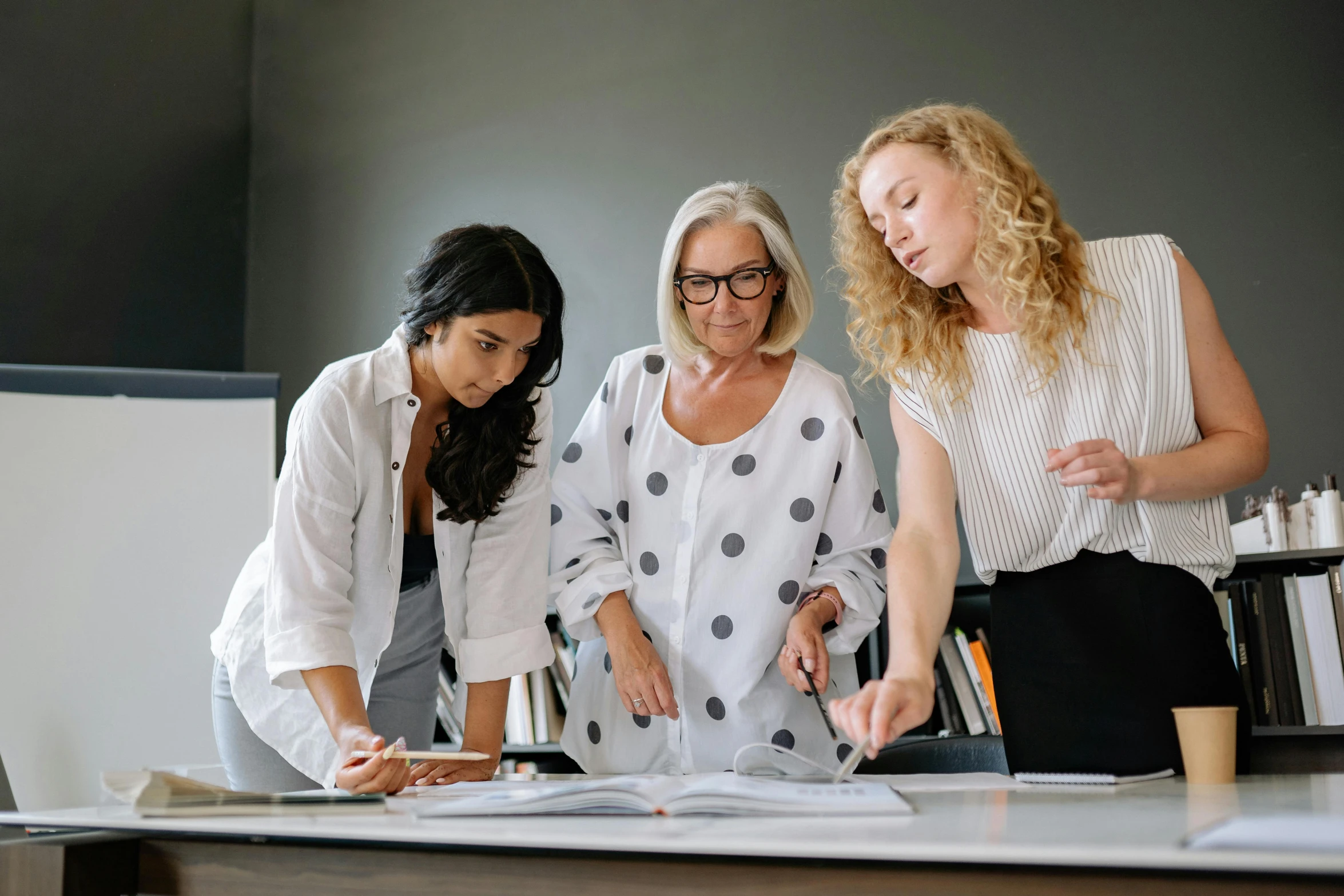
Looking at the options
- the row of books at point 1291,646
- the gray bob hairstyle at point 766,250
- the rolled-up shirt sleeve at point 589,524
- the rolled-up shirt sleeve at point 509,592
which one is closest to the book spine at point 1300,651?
the row of books at point 1291,646

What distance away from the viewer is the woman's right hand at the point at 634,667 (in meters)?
1.68

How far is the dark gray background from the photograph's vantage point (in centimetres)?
263

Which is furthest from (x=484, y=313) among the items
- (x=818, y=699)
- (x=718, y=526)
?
(x=818, y=699)

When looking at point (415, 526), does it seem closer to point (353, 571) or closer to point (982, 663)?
point (353, 571)

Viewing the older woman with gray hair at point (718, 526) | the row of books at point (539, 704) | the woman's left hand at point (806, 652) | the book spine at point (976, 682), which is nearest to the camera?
the woman's left hand at point (806, 652)

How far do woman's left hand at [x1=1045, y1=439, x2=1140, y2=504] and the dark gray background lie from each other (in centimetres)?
163

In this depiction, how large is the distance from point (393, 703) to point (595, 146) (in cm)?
212

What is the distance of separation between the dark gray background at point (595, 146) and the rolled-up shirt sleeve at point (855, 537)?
44.1 inches

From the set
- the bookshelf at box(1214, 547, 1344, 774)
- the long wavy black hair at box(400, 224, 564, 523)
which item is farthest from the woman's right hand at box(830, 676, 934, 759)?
the bookshelf at box(1214, 547, 1344, 774)

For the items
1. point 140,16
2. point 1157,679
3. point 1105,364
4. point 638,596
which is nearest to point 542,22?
point 140,16

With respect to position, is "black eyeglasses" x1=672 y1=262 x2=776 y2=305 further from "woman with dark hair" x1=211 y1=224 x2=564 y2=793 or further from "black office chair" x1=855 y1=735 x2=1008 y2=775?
"black office chair" x1=855 y1=735 x2=1008 y2=775

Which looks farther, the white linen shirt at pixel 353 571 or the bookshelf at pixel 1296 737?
the bookshelf at pixel 1296 737

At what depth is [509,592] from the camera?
1712 mm

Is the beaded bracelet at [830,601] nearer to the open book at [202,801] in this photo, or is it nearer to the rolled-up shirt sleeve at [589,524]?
the rolled-up shirt sleeve at [589,524]
